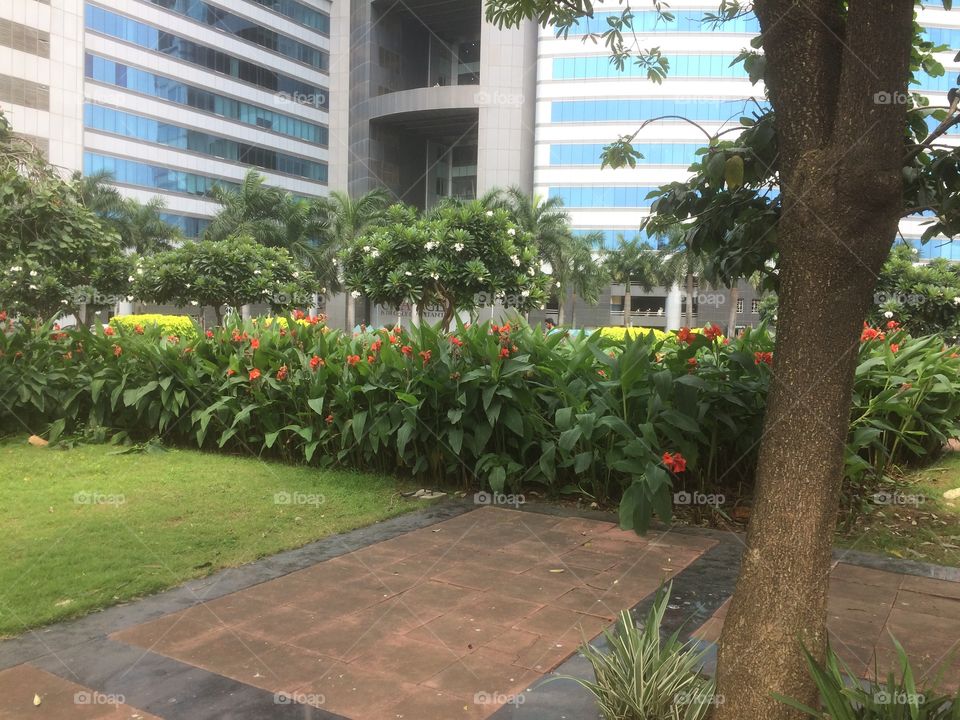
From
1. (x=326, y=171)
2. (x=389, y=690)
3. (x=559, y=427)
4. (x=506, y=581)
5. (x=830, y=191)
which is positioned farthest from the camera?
(x=326, y=171)

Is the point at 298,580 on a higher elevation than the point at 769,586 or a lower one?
lower

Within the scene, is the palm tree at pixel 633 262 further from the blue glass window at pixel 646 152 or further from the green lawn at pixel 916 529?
the green lawn at pixel 916 529

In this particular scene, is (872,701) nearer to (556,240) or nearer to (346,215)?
(346,215)

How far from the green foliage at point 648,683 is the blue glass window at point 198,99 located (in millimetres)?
52426

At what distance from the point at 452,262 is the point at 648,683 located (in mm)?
19977

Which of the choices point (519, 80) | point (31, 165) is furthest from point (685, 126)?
point (31, 165)

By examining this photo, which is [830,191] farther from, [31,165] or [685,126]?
[685,126]

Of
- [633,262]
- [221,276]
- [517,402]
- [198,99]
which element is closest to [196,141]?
[198,99]

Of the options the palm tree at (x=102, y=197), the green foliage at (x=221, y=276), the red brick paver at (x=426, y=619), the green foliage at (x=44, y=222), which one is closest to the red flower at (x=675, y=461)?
the red brick paver at (x=426, y=619)

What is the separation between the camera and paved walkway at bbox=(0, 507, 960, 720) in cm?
316

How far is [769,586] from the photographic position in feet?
8.63

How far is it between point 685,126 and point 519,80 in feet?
35.0

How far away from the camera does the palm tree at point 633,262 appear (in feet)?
160

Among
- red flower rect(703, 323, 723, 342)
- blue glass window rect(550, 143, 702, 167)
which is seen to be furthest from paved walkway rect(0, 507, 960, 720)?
blue glass window rect(550, 143, 702, 167)
